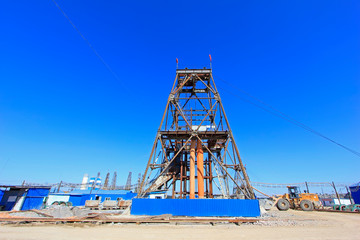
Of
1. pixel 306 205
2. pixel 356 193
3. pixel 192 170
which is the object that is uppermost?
pixel 192 170

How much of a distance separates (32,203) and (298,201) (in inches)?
1578

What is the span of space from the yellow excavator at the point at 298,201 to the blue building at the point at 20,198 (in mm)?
36296

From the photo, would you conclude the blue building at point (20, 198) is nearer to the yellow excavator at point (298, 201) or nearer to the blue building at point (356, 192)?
the yellow excavator at point (298, 201)

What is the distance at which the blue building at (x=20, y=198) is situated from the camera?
24.3 metres

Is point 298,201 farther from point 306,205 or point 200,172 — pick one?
point 200,172

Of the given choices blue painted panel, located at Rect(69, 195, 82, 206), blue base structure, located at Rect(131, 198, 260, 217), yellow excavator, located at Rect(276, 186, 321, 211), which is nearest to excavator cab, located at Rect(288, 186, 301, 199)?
yellow excavator, located at Rect(276, 186, 321, 211)

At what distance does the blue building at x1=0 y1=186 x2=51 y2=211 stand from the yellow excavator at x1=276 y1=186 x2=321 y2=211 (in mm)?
36296

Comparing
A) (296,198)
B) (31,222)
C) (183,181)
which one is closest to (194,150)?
(183,181)

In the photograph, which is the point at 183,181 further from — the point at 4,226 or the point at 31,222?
the point at 4,226

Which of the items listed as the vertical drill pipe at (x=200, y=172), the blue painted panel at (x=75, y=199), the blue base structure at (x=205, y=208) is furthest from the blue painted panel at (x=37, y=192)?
the vertical drill pipe at (x=200, y=172)

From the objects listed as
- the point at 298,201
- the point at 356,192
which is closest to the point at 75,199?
the point at 298,201

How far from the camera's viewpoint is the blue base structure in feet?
47.8

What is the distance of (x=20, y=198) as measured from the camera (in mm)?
24734

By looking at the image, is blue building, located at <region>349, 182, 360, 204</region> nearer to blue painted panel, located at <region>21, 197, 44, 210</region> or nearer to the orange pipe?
the orange pipe
